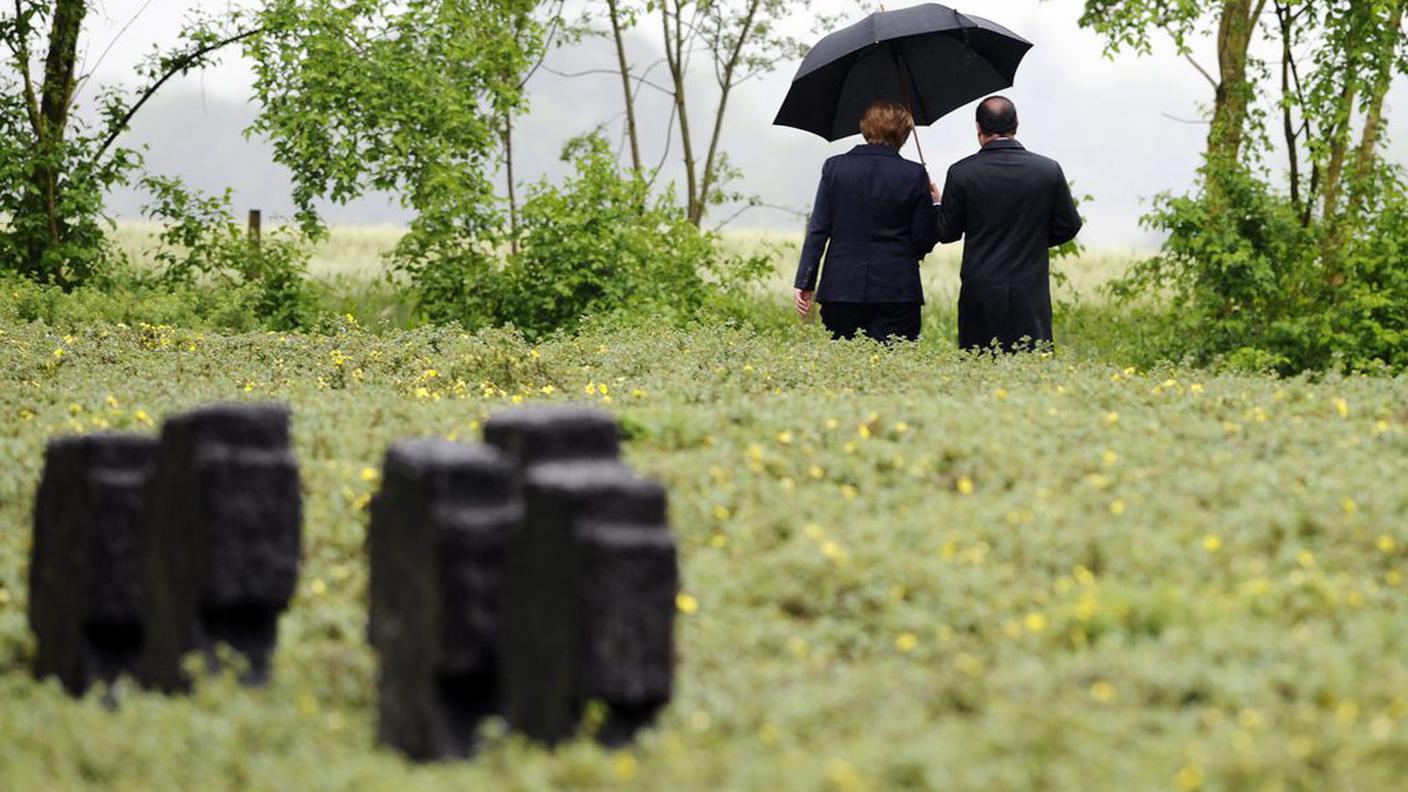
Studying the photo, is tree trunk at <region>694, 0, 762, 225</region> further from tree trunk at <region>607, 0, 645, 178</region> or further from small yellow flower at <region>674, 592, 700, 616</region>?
small yellow flower at <region>674, 592, 700, 616</region>

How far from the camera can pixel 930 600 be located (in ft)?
16.4

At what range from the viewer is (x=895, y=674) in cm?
446

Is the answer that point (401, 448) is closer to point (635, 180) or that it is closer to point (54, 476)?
point (54, 476)

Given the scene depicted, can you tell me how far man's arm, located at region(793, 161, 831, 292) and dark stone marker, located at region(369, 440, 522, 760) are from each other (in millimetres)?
6280

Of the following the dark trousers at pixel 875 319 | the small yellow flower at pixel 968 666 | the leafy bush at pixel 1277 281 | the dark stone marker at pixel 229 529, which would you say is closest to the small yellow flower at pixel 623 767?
the small yellow flower at pixel 968 666

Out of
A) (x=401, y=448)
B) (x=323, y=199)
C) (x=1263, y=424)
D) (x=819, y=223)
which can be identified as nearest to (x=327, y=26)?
(x=323, y=199)

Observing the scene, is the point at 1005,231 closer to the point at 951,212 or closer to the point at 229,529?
the point at 951,212

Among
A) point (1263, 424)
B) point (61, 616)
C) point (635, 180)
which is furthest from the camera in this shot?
point (635, 180)

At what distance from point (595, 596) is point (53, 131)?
50.1ft

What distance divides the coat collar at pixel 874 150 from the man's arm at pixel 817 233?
200mm

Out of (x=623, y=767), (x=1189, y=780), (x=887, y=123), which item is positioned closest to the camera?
(x=1189, y=780)

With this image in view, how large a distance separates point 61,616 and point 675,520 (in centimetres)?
211

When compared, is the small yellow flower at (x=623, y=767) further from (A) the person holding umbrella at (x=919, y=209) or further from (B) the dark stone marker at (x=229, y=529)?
(A) the person holding umbrella at (x=919, y=209)

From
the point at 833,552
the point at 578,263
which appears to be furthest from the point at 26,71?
the point at 833,552
